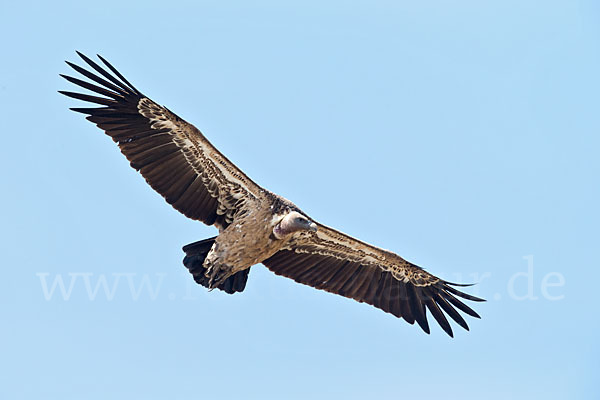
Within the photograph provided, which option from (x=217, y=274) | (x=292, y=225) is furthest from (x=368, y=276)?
(x=217, y=274)

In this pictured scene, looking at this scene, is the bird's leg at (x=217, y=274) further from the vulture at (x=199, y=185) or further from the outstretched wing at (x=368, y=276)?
the outstretched wing at (x=368, y=276)

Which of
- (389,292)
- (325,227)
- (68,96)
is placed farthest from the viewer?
(389,292)

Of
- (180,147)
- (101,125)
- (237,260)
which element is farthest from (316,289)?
(101,125)

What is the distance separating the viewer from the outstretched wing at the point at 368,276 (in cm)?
1686

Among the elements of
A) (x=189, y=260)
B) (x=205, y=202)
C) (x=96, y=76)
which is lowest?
(x=189, y=260)

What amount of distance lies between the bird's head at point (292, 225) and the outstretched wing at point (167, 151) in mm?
691

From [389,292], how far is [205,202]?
3892 mm

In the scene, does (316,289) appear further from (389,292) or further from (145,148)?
(145,148)

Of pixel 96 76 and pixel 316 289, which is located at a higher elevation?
pixel 96 76

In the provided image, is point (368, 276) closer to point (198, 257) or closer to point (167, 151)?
point (198, 257)

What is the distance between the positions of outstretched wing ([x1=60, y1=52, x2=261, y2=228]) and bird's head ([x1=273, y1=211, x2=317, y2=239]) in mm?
691

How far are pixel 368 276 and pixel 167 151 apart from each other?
4346mm

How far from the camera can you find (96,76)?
15.4 meters

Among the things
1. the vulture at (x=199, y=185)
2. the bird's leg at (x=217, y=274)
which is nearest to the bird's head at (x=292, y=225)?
the vulture at (x=199, y=185)
